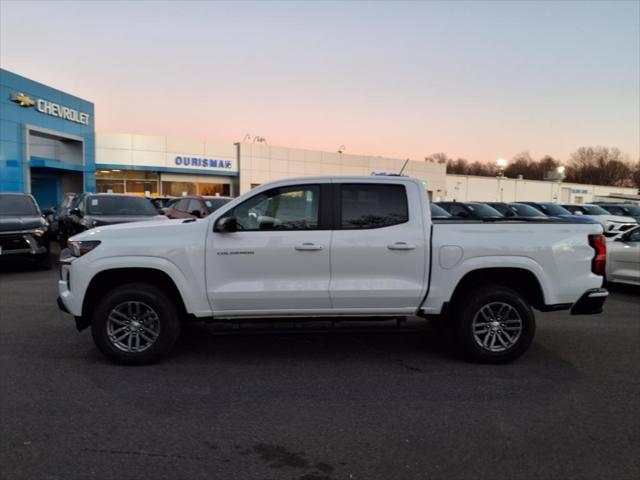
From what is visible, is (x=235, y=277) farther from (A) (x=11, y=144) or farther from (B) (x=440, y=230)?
(A) (x=11, y=144)

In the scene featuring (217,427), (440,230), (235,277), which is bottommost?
(217,427)

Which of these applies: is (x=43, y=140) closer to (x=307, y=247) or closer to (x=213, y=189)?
(x=213, y=189)

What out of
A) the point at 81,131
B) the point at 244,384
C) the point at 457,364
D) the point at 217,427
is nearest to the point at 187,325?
the point at 244,384

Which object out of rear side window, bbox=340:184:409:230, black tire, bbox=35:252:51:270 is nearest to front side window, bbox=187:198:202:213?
black tire, bbox=35:252:51:270

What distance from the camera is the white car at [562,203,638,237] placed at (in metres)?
18.1

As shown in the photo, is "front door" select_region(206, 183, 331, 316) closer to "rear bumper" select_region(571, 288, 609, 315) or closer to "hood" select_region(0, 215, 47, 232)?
"rear bumper" select_region(571, 288, 609, 315)

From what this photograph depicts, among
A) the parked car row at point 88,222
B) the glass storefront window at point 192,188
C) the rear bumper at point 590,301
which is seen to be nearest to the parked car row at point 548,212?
the parked car row at point 88,222

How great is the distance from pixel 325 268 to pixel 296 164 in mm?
42201

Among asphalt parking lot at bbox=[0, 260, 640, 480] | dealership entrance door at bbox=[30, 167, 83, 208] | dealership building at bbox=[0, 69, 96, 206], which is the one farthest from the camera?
dealership entrance door at bbox=[30, 167, 83, 208]

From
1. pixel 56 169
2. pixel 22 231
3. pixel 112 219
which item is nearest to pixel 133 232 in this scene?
pixel 112 219

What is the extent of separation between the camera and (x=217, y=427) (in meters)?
3.89

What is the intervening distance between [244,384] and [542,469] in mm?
2632

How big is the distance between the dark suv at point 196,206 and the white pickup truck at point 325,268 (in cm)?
994

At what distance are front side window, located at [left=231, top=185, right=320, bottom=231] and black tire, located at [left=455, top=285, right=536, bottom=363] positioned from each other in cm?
185
